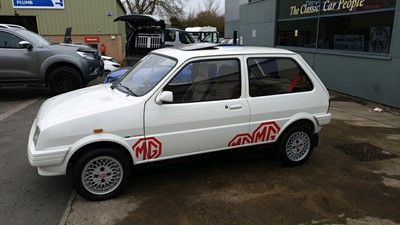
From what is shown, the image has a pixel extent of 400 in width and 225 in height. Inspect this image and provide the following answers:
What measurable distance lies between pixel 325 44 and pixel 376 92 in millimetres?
2837

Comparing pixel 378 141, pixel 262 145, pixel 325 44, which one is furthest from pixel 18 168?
pixel 325 44

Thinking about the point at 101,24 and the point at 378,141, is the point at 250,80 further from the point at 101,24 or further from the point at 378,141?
the point at 101,24

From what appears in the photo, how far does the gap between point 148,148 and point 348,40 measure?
8158 mm

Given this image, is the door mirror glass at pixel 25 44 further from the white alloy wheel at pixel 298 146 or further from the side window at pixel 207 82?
the white alloy wheel at pixel 298 146

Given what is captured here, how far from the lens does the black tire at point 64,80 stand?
9.21m

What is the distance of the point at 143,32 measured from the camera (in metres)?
10.3

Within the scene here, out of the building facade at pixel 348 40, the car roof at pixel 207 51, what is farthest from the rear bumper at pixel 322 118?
the building facade at pixel 348 40

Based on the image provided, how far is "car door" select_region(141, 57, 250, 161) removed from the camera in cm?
381

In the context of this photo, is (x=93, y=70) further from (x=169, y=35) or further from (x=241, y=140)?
(x=241, y=140)

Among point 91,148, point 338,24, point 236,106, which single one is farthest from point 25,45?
point 338,24

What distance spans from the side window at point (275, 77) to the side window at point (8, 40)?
23.6 ft

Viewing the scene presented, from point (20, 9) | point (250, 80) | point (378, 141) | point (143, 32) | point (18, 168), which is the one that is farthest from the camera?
point (20, 9)

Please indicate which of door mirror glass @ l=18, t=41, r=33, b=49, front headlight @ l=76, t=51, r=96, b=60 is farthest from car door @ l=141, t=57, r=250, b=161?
door mirror glass @ l=18, t=41, r=33, b=49

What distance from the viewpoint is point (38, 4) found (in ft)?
64.2
